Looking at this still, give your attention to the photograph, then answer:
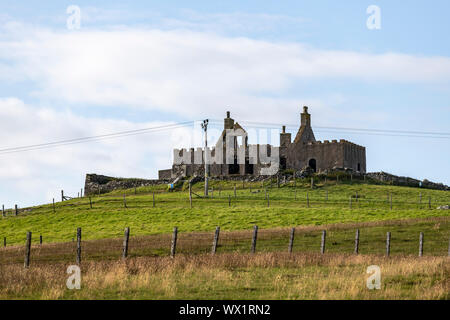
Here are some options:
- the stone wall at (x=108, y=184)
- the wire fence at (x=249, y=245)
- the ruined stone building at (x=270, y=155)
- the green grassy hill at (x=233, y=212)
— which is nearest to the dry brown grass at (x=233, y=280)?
the wire fence at (x=249, y=245)

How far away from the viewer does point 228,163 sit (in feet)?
331

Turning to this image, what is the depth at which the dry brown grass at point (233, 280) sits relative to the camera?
17672mm

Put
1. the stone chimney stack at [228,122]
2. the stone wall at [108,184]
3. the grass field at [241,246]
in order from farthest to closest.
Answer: the stone chimney stack at [228,122] < the stone wall at [108,184] < the grass field at [241,246]

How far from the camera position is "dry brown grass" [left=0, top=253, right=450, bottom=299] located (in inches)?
696

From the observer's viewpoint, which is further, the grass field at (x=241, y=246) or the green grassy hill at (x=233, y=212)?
the green grassy hill at (x=233, y=212)

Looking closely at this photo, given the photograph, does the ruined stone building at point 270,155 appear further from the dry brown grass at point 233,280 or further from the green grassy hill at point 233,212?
the dry brown grass at point 233,280

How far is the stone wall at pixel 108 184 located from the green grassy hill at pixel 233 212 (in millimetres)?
19612

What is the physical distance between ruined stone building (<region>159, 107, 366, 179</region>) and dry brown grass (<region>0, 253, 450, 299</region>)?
69358 mm

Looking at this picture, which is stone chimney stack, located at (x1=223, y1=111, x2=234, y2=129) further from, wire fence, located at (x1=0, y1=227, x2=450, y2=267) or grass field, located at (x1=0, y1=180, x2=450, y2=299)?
wire fence, located at (x1=0, y1=227, x2=450, y2=267)

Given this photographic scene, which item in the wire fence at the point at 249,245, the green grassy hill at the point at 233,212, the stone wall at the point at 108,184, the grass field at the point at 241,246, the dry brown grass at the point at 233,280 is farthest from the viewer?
the stone wall at the point at 108,184

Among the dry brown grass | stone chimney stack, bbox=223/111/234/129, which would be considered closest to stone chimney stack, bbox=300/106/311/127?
stone chimney stack, bbox=223/111/234/129
